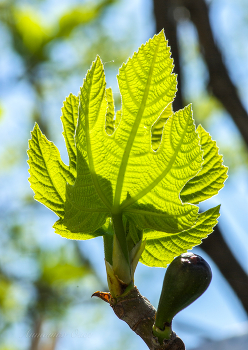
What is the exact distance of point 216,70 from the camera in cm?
236

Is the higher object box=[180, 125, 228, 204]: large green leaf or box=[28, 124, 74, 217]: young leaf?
box=[28, 124, 74, 217]: young leaf

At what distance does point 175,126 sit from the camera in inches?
21.5

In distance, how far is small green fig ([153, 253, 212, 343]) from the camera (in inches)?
19.9

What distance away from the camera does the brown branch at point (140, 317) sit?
0.50 metres

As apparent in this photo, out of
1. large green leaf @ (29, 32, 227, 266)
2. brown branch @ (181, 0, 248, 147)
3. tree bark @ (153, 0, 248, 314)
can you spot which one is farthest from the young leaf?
brown branch @ (181, 0, 248, 147)

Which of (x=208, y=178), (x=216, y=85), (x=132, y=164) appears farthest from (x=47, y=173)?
(x=216, y=85)

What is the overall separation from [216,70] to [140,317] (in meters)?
2.10

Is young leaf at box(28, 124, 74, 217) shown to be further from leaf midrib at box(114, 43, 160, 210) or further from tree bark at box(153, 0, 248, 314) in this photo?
tree bark at box(153, 0, 248, 314)

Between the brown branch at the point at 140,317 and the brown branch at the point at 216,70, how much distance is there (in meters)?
1.98

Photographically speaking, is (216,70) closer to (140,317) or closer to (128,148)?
(128,148)

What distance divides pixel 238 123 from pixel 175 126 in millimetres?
1927

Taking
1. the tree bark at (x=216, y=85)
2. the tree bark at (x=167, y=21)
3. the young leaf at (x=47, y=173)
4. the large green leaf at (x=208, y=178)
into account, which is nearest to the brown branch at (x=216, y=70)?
the tree bark at (x=216, y=85)

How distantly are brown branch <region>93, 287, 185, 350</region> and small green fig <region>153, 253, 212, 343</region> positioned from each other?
0.04ft

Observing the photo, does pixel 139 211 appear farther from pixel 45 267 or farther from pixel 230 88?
pixel 45 267
